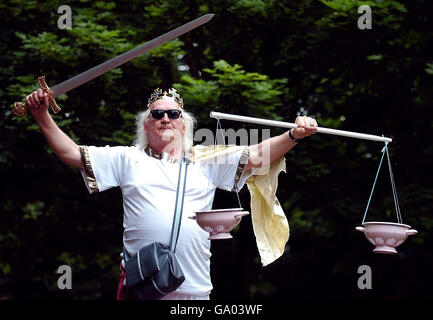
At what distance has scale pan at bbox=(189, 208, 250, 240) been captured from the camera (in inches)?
169

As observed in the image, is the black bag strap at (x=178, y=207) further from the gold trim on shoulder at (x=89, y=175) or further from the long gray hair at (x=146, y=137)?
the gold trim on shoulder at (x=89, y=175)

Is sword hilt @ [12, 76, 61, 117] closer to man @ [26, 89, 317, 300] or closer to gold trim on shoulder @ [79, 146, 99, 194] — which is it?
man @ [26, 89, 317, 300]

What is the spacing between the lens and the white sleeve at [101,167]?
15.0 feet

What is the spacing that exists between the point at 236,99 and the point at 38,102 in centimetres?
400

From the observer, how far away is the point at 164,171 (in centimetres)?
458

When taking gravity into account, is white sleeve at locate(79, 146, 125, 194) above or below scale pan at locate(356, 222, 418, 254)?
above

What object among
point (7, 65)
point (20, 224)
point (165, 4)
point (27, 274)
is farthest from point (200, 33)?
point (27, 274)

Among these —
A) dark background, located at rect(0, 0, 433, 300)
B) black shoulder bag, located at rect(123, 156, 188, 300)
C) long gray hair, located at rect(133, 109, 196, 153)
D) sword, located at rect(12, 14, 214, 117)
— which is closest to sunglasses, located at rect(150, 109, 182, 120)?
long gray hair, located at rect(133, 109, 196, 153)

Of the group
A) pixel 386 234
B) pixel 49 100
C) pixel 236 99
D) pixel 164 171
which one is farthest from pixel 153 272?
pixel 236 99

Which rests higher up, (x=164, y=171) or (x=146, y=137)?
(x=146, y=137)

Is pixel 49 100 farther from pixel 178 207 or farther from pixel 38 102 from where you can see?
pixel 178 207

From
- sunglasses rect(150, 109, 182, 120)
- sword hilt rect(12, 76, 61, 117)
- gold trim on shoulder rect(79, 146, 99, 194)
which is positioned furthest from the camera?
sunglasses rect(150, 109, 182, 120)

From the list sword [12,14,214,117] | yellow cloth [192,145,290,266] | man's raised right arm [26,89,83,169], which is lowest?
yellow cloth [192,145,290,266]

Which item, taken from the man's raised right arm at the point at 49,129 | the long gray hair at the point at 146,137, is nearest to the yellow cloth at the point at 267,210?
the long gray hair at the point at 146,137
